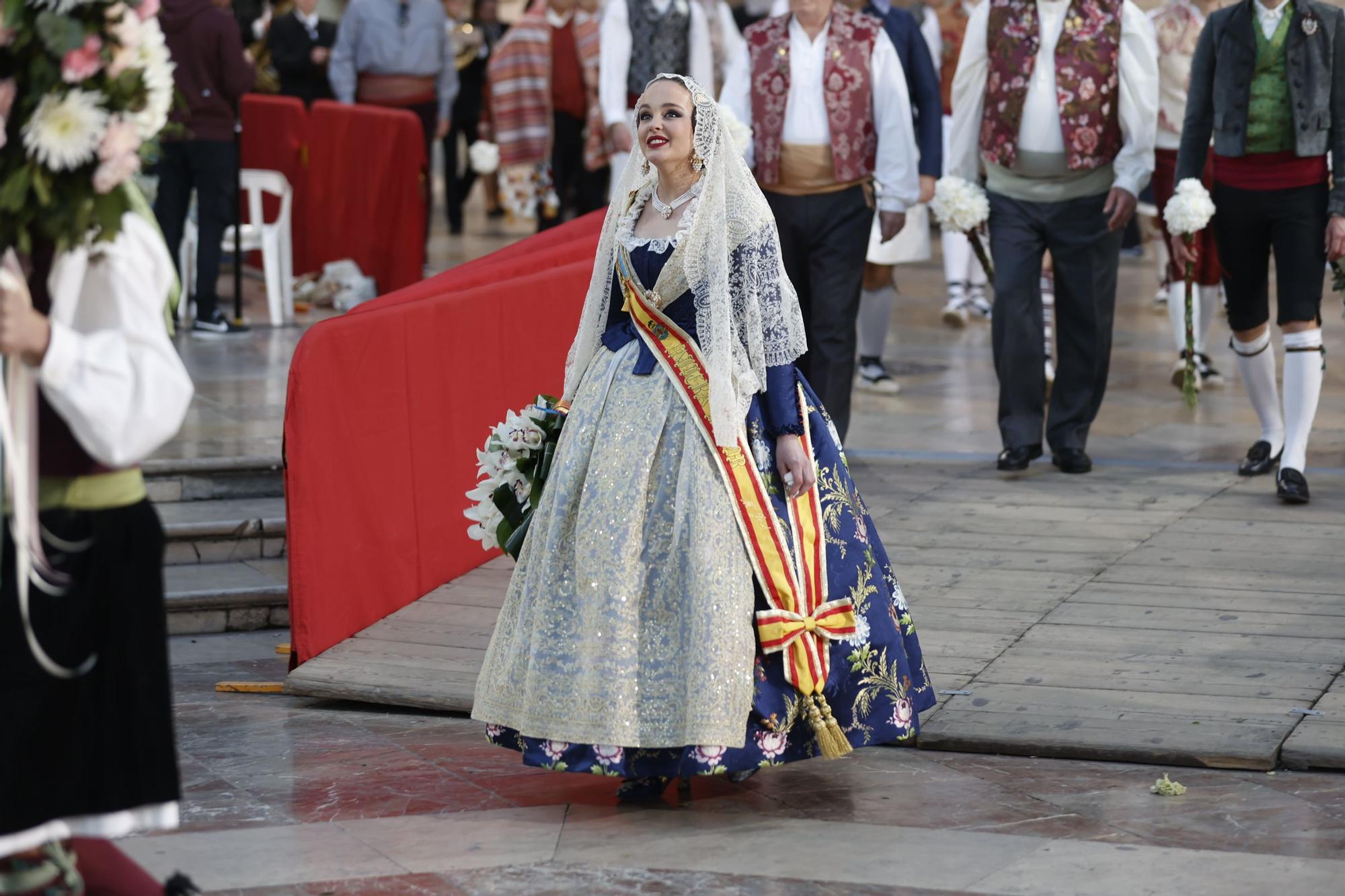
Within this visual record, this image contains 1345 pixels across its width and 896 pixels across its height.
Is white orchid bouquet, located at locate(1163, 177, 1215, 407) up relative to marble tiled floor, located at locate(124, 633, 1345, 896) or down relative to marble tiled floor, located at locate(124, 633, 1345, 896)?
up

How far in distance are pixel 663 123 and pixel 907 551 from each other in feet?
7.71

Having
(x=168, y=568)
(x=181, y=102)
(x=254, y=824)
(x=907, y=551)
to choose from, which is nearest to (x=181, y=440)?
(x=168, y=568)

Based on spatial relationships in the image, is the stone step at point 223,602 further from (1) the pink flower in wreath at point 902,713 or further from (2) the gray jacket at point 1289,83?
(2) the gray jacket at point 1289,83

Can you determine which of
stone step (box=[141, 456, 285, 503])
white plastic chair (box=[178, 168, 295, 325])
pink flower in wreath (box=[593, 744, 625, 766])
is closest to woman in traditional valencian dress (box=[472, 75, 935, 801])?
pink flower in wreath (box=[593, 744, 625, 766])

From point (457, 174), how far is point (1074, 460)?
26.7 feet

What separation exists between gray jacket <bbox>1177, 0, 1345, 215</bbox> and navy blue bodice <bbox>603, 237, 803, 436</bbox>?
9.70ft

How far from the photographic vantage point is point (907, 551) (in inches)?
253

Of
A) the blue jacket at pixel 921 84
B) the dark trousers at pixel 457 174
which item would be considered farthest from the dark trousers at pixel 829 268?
the dark trousers at pixel 457 174

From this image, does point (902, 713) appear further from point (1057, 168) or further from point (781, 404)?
point (1057, 168)

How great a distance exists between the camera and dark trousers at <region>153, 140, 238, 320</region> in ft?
32.3

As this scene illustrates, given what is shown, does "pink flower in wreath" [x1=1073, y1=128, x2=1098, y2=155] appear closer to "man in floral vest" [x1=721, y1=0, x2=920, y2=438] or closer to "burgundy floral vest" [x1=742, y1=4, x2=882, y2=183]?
"man in floral vest" [x1=721, y1=0, x2=920, y2=438]

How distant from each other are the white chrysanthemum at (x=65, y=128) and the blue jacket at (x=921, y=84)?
16.0 ft

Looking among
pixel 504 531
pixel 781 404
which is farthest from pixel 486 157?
pixel 781 404

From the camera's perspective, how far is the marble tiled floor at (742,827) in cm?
393
